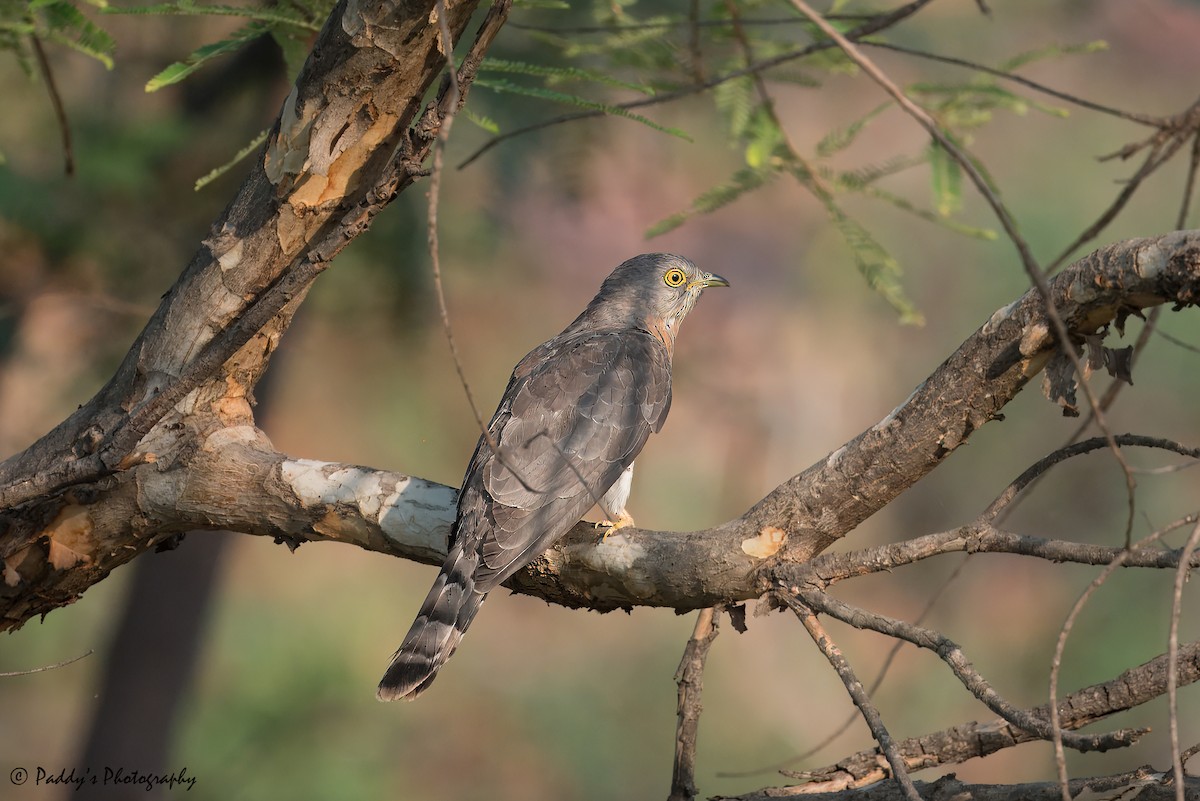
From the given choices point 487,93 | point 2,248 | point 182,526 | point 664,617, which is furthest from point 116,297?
point 664,617

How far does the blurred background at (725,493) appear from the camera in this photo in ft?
37.2

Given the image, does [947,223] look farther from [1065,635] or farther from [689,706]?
[1065,635]

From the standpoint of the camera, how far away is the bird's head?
4828mm

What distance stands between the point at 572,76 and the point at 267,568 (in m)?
12.7

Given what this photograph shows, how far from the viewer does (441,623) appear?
3.24 m

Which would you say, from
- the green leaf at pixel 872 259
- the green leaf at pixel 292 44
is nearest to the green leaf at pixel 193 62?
the green leaf at pixel 292 44

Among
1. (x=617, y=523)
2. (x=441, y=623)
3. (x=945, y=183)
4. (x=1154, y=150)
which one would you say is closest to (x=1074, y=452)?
(x=1154, y=150)

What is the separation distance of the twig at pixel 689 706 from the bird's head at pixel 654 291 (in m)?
2.04

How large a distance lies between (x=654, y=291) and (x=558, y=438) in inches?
53.0

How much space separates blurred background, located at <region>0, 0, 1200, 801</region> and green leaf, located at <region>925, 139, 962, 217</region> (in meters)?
3.83

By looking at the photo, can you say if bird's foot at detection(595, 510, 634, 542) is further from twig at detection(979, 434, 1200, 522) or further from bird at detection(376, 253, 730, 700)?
twig at detection(979, 434, 1200, 522)

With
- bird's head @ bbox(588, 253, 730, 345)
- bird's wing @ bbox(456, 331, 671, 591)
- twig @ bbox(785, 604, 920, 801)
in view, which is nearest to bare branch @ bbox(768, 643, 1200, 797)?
twig @ bbox(785, 604, 920, 801)

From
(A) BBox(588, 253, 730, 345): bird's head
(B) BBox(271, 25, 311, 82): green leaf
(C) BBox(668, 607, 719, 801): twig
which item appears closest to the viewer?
(C) BBox(668, 607, 719, 801): twig

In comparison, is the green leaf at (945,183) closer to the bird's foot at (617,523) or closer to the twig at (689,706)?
the bird's foot at (617,523)
